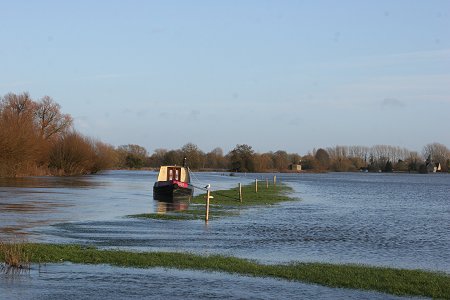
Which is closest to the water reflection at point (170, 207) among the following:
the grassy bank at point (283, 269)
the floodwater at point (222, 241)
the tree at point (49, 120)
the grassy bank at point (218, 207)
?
the grassy bank at point (218, 207)

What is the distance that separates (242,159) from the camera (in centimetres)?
17612

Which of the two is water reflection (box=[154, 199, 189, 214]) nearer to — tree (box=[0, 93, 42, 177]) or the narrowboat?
the narrowboat

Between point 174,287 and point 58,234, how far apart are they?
9.93 metres

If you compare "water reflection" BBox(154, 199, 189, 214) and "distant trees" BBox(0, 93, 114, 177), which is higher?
"distant trees" BBox(0, 93, 114, 177)

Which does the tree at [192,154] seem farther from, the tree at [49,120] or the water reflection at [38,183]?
the water reflection at [38,183]

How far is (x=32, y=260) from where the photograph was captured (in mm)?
15453

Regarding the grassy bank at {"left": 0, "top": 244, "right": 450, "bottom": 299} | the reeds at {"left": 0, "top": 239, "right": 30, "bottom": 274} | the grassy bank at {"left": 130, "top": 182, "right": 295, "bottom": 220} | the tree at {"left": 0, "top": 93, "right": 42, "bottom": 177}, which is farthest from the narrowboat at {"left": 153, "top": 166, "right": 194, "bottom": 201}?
the tree at {"left": 0, "top": 93, "right": 42, "bottom": 177}

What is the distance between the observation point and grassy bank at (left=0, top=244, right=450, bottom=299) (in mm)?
13688

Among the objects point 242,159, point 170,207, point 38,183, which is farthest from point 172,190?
point 242,159

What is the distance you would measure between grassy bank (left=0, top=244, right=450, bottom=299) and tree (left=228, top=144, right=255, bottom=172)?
158807mm

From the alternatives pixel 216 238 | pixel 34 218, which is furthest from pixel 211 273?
pixel 34 218

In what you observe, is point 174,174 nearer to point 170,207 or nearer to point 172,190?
point 172,190

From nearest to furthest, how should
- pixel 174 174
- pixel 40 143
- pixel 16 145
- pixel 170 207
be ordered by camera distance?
1. pixel 170 207
2. pixel 174 174
3. pixel 16 145
4. pixel 40 143

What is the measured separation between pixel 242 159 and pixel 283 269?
16074cm
